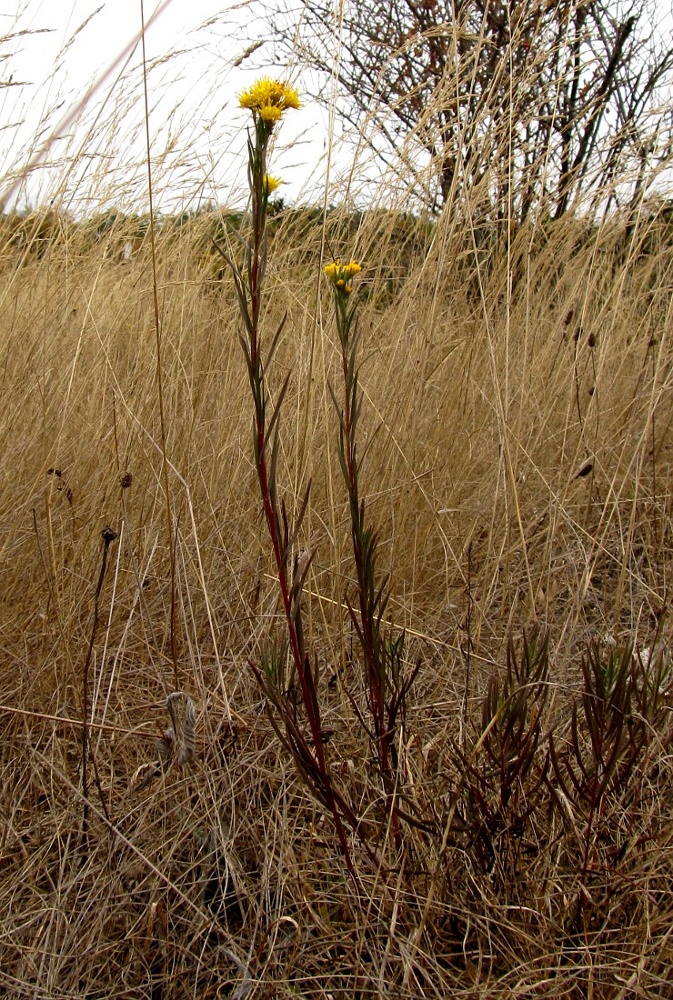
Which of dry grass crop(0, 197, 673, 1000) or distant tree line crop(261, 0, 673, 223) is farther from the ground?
distant tree line crop(261, 0, 673, 223)

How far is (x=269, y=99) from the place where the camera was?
0.86m

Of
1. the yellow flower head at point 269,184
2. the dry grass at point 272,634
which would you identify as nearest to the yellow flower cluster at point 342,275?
the yellow flower head at point 269,184

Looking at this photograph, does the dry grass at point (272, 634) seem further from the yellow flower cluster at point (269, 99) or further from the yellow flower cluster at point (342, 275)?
the yellow flower cluster at point (269, 99)

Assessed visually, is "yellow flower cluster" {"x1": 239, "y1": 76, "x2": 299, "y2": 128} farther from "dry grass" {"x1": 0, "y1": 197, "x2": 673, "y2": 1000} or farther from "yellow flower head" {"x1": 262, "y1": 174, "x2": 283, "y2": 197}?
"dry grass" {"x1": 0, "y1": 197, "x2": 673, "y2": 1000}

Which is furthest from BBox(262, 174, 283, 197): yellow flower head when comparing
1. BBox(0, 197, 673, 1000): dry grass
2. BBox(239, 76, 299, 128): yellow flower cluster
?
BBox(0, 197, 673, 1000): dry grass

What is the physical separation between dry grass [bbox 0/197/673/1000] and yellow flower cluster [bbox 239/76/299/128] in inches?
25.4

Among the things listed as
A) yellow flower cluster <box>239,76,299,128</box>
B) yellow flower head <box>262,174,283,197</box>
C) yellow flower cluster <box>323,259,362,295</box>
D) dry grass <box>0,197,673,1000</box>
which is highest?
yellow flower cluster <box>239,76,299,128</box>

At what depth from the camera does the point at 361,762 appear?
126 centimetres

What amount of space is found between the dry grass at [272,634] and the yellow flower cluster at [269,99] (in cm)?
64

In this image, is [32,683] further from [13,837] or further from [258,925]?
[258,925]

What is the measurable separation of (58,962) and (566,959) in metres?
0.60

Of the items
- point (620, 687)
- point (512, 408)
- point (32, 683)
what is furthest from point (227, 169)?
point (620, 687)

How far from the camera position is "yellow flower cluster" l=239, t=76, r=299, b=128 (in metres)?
0.85

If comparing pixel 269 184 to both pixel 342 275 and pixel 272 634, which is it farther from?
pixel 272 634
